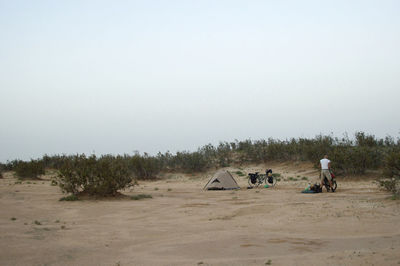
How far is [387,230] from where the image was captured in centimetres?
774

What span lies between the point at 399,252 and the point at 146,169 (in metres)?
24.0

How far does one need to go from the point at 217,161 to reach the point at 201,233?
2259cm

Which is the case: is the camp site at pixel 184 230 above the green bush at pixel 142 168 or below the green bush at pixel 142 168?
below

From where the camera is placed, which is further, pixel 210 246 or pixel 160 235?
pixel 160 235

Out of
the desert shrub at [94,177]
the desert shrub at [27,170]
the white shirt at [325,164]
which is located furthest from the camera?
the desert shrub at [27,170]

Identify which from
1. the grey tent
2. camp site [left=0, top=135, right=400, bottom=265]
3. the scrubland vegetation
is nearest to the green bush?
the scrubland vegetation

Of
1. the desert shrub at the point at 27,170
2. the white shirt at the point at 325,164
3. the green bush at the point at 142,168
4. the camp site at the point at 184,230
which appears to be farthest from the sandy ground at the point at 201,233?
the green bush at the point at 142,168

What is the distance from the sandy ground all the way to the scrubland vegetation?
6.16 ft

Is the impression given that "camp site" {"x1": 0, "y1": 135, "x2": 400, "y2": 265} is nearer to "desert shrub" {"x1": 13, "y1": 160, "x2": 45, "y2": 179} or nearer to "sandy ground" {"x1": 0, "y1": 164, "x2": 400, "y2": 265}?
"sandy ground" {"x1": 0, "y1": 164, "x2": 400, "y2": 265}

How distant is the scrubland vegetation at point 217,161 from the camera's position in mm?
15023

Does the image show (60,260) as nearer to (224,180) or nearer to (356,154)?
(224,180)

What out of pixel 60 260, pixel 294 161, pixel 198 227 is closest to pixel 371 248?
pixel 198 227

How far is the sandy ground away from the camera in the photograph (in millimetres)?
6098

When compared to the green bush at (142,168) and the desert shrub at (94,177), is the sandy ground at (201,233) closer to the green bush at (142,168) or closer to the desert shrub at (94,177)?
the desert shrub at (94,177)
